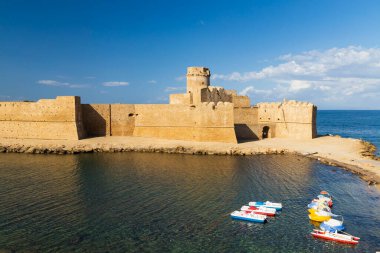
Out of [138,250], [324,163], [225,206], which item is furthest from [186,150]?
[138,250]

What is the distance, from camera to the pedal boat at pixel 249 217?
15133mm

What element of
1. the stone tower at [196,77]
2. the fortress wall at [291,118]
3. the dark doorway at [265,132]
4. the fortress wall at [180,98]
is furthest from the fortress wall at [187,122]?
the fortress wall at [291,118]

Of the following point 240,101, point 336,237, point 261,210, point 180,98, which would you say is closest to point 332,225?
point 336,237

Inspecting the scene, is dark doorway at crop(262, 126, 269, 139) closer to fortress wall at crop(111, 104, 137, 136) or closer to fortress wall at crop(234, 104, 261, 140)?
fortress wall at crop(234, 104, 261, 140)

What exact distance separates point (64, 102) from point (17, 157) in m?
7.06

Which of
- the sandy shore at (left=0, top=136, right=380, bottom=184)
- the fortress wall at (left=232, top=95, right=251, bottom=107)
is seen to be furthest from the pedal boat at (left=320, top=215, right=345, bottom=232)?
the fortress wall at (left=232, top=95, right=251, bottom=107)

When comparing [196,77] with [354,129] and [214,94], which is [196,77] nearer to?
[214,94]

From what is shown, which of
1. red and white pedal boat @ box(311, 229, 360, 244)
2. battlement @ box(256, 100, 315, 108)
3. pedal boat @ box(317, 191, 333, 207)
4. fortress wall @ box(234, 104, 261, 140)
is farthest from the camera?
fortress wall @ box(234, 104, 261, 140)

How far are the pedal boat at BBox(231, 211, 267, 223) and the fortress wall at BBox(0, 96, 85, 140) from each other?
71.3 feet

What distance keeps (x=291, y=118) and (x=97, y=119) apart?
69.3ft

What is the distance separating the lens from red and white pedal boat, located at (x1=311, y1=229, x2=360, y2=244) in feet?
43.4

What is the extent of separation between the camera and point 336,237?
44.4 feet

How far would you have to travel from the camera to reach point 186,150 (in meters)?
30.5

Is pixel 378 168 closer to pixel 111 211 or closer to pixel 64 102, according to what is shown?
pixel 111 211
